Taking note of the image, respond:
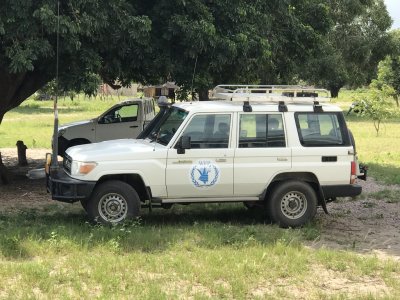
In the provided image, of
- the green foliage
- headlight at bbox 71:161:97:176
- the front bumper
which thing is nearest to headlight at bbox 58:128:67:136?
the front bumper

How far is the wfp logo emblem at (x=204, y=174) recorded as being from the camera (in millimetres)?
7938

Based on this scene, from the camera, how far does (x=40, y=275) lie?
5.67 metres

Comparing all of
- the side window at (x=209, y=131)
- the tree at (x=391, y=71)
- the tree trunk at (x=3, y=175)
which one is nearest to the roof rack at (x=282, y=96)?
the side window at (x=209, y=131)

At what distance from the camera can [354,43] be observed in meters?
38.0

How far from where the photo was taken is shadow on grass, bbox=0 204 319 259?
675 centimetres

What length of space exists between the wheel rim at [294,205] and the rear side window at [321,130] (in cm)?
77

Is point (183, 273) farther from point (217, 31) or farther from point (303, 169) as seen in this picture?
point (217, 31)

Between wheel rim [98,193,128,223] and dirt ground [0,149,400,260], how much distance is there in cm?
255

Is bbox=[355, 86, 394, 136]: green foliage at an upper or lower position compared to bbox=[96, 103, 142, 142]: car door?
upper

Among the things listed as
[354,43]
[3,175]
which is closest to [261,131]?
[3,175]

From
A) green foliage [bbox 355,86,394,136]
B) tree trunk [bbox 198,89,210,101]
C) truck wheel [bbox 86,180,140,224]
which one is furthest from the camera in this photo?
green foliage [bbox 355,86,394,136]

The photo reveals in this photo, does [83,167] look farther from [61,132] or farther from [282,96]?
[61,132]

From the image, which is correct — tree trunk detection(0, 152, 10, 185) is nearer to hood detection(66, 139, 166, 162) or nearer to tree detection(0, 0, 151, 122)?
tree detection(0, 0, 151, 122)

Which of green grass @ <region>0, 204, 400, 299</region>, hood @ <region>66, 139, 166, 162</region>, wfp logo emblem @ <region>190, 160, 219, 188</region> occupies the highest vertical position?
hood @ <region>66, 139, 166, 162</region>
